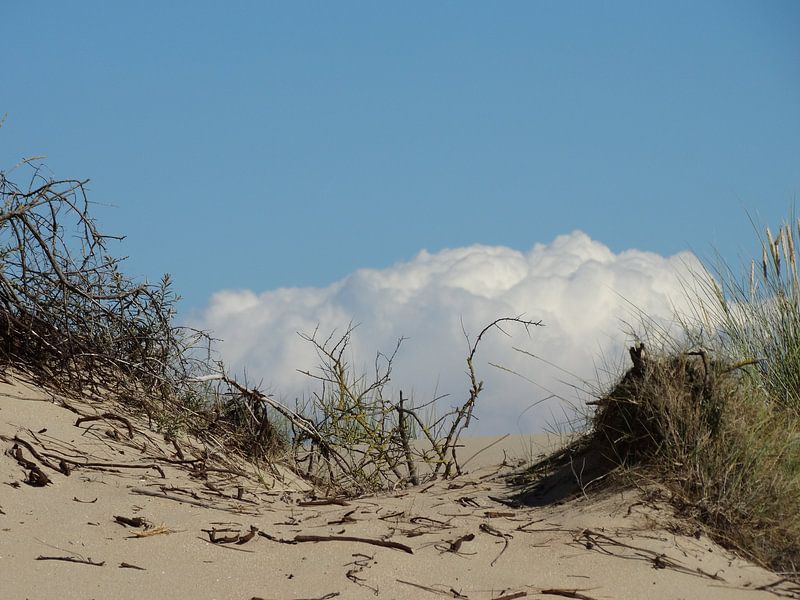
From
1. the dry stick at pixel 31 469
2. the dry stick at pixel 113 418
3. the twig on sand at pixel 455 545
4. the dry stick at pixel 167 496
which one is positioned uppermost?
the dry stick at pixel 113 418

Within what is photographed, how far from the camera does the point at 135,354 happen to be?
742 centimetres

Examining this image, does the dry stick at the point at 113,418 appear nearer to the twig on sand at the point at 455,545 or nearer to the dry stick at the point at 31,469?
the dry stick at the point at 31,469

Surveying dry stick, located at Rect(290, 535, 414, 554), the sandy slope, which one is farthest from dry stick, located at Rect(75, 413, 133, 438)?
dry stick, located at Rect(290, 535, 414, 554)

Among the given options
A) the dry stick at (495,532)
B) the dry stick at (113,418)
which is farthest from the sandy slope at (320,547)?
the dry stick at (113,418)

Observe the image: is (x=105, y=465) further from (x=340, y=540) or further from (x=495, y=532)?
(x=495, y=532)

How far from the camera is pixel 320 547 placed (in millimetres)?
4816

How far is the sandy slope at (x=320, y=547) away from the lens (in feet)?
14.6

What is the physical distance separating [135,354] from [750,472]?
472 centimetres

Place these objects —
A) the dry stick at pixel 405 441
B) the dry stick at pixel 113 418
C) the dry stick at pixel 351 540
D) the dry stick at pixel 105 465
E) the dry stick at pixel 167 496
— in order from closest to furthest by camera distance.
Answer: the dry stick at pixel 351 540 < the dry stick at pixel 167 496 < the dry stick at pixel 105 465 < the dry stick at pixel 113 418 < the dry stick at pixel 405 441

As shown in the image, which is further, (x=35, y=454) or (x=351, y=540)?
(x=35, y=454)

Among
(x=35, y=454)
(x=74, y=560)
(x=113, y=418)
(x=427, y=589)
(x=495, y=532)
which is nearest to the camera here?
(x=427, y=589)

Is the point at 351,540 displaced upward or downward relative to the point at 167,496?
downward

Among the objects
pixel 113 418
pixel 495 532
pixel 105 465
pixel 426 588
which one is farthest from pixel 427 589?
pixel 113 418

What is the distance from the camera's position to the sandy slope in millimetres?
4445
